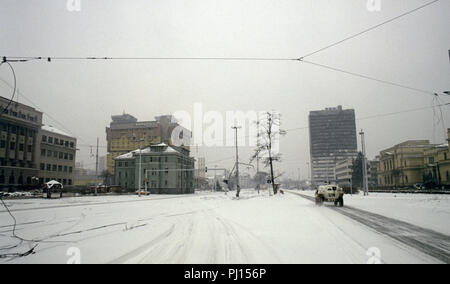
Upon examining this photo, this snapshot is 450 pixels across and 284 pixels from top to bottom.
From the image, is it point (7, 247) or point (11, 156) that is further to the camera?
point (11, 156)

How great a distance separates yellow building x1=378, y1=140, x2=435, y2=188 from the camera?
235ft

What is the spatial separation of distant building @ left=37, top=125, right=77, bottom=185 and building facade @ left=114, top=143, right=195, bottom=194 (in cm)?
1529

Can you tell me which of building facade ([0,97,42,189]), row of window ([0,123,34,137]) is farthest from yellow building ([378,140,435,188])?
row of window ([0,123,34,137])

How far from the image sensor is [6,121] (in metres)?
55.9

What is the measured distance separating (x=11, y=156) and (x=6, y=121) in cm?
772

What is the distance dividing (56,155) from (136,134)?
49244 mm

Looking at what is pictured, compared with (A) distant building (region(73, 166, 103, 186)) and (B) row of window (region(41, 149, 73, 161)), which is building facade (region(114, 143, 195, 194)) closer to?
(B) row of window (region(41, 149, 73, 161))

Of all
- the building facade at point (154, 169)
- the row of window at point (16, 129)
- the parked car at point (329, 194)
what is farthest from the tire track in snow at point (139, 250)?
the row of window at point (16, 129)

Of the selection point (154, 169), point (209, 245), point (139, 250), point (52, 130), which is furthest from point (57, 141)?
point (209, 245)

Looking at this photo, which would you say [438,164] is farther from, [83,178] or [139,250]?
[83,178]

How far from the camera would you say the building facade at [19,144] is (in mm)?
54750
